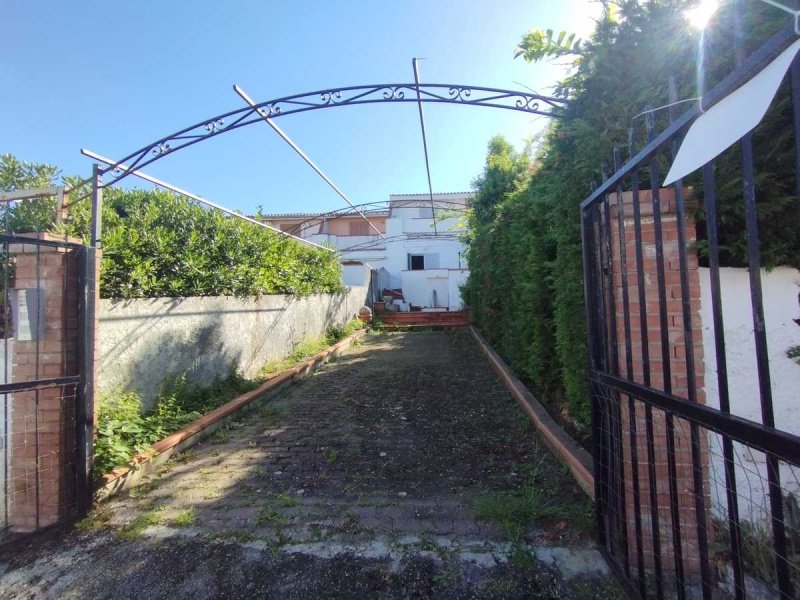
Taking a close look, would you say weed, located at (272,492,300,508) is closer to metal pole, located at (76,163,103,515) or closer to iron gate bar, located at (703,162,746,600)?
metal pole, located at (76,163,103,515)

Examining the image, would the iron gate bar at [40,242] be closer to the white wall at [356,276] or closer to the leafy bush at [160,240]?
the leafy bush at [160,240]

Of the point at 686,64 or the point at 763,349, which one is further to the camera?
the point at 686,64

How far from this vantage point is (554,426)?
142 inches

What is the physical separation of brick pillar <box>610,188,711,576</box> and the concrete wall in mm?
3985

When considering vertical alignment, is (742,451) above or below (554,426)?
above

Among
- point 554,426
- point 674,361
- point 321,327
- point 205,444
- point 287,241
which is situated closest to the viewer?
point 674,361

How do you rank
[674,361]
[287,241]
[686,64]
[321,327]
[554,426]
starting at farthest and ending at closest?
1. [321,327]
2. [287,241]
3. [554,426]
4. [686,64]
5. [674,361]

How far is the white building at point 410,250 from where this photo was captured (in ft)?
68.7

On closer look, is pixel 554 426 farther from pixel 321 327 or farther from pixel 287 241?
pixel 321 327

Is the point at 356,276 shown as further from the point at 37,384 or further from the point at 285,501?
the point at 37,384

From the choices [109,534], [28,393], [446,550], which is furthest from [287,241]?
[446,550]

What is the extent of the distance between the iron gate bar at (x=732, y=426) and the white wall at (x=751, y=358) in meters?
0.85

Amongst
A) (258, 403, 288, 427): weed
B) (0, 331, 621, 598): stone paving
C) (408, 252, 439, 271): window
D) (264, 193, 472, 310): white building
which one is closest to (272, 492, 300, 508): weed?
(0, 331, 621, 598): stone paving

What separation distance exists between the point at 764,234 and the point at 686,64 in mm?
1126
